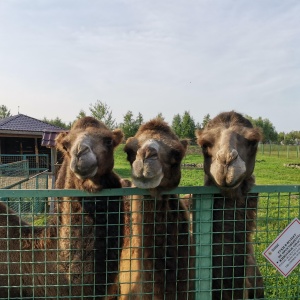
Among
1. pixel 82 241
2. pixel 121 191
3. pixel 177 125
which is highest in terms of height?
pixel 177 125

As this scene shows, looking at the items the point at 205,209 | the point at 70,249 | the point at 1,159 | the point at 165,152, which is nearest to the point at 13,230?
the point at 70,249

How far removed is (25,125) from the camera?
26656 millimetres

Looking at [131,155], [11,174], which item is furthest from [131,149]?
[11,174]

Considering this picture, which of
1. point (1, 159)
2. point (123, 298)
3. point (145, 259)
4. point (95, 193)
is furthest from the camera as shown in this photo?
point (1, 159)

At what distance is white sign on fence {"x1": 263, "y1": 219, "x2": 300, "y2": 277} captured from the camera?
3070mm

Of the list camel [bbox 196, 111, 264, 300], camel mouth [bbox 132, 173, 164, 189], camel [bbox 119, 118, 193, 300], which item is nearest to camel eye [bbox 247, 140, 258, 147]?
camel [bbox 196, 111, 264, 300]

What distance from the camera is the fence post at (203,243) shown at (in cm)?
305

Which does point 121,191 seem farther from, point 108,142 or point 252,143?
point 252,143

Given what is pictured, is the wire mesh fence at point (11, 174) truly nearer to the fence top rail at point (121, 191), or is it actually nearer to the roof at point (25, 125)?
the fence top rail at point (121, 191)

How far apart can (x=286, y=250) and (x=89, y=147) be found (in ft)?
6.29

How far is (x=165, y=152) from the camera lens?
332cm

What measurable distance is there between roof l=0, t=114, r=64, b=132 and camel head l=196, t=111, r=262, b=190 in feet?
71.2

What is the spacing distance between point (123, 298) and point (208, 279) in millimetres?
970

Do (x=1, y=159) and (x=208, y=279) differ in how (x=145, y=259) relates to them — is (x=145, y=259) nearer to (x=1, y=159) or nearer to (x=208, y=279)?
(x=208, y=279)
